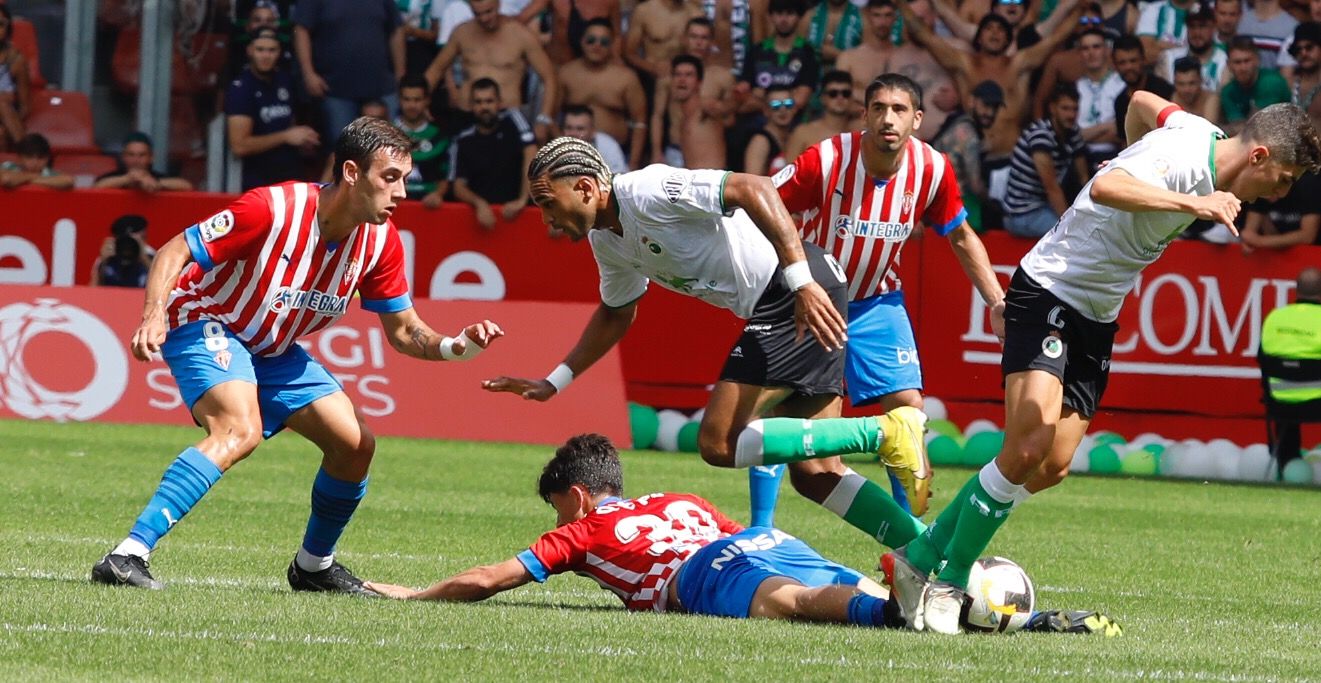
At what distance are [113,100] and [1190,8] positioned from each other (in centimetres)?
1080

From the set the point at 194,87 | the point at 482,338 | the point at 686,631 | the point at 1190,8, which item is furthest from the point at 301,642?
the point at 194,87

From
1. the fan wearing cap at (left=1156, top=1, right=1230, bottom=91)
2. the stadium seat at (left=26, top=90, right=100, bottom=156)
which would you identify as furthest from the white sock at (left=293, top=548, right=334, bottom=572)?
the stadium seat at (left=26, top=90, right=100, bottom=156)

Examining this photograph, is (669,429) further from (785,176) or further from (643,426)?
(785,176)

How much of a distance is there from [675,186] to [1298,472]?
9.15 m

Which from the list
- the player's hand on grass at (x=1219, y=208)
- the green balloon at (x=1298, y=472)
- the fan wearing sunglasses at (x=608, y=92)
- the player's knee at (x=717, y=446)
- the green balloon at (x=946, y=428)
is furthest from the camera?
the fan wearing sunglasses at (x=608, y=92)

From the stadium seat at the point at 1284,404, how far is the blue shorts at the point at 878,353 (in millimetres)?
5938

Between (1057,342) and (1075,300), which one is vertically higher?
(1075,300)

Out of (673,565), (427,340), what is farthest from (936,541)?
(427,340)

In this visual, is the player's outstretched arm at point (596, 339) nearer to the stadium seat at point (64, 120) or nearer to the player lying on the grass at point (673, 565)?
the player lying on the grass at point (673, 565)

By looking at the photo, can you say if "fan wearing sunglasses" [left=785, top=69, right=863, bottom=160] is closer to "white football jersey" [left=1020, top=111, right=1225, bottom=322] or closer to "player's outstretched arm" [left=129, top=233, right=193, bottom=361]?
"white football jersey" [left=1020, top=111, right=1225, bottom=322]

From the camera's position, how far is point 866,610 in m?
6.57

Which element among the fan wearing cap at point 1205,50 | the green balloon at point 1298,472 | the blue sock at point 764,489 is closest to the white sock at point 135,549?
the blue sock at point 764,489

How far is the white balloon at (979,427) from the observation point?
15.3 metres

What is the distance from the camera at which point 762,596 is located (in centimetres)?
667
